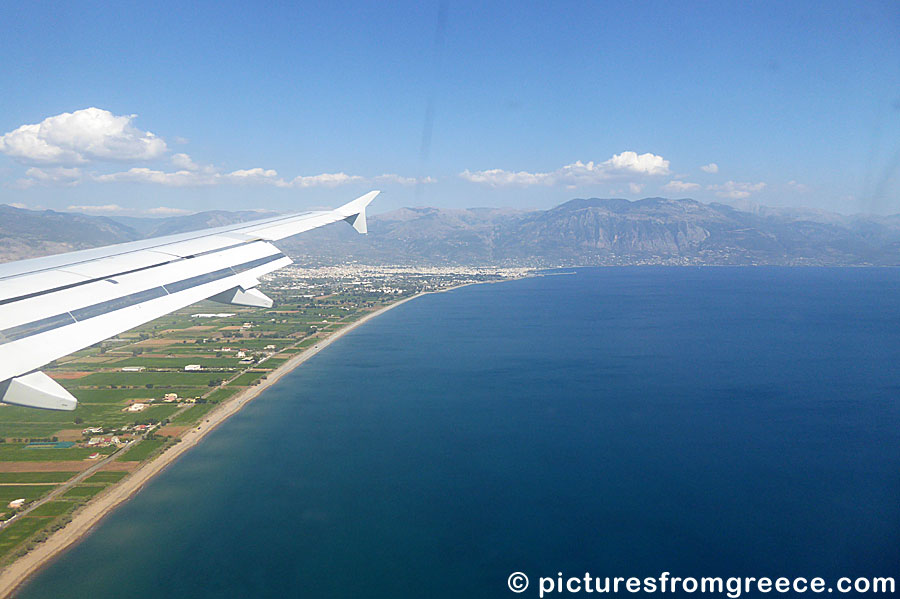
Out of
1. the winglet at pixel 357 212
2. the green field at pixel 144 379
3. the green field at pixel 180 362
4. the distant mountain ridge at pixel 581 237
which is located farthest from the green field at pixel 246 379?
the distant mountain ridge at pixel 581 237

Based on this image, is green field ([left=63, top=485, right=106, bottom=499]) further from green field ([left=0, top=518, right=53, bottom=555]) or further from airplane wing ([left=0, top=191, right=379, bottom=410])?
airplane wing ([left=0, top=191, right=379, bottom=410])

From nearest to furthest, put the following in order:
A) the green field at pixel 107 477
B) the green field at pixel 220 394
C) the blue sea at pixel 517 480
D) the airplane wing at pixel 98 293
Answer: the airplane wing at pixel 98 293 → the blue sea at pixel 517 480 → the green field at pixel 107 477 → the green field at pixel 220 394

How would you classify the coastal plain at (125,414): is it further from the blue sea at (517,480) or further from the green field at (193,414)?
the blue sea at (517,480)

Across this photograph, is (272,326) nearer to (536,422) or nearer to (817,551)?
(536,422)

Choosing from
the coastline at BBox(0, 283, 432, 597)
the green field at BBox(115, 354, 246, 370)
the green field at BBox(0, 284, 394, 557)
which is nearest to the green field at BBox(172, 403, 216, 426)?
the green field at BBox(0, 284, 394, 557)

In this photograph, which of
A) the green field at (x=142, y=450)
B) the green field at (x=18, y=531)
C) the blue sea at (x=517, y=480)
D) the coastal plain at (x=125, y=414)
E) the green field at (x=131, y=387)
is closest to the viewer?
the blue sea at (x=517, y=480)
